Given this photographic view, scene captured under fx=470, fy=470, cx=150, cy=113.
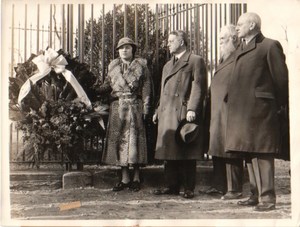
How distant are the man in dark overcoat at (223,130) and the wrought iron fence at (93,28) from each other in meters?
0.06

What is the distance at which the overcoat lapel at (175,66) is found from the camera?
255 cm

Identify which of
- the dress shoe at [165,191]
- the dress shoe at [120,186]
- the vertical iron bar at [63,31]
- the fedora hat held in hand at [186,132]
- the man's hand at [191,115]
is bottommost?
the dress shoe at [165,191]

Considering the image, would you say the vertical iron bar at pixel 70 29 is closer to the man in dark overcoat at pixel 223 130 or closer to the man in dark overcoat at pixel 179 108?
the man in dark overcoat at pixel 179 108

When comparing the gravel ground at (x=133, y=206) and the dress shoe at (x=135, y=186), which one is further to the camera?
the dress shoe at (x=135, y=186)

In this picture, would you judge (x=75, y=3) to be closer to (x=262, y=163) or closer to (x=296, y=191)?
(x=262, y=163)

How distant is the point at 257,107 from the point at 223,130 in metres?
0.22

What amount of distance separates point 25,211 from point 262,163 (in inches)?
50.5

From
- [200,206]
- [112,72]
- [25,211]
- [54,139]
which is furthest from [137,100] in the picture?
[25,211]

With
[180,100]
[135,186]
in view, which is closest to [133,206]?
[135,186]

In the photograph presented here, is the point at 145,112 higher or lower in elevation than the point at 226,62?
lower

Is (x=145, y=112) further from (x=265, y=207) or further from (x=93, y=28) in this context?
(x=265, y=207)

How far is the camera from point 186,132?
251cm

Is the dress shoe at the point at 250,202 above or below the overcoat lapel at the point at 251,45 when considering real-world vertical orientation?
below

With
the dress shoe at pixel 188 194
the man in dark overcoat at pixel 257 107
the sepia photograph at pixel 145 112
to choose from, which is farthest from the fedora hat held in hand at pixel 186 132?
the dress shoe at pixel 188 194
